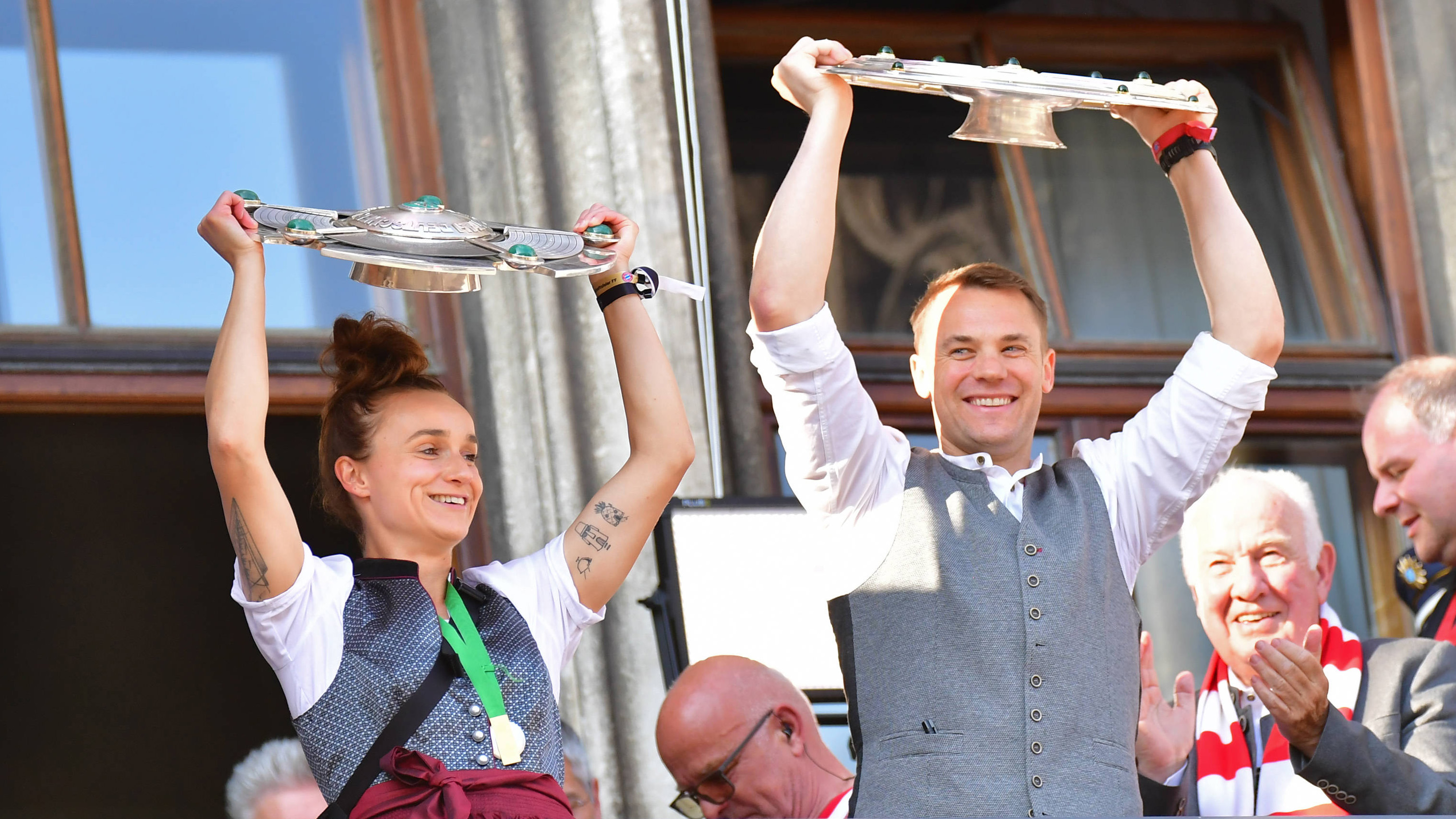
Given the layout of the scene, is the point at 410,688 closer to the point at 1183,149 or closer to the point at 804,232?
the point at 804,232

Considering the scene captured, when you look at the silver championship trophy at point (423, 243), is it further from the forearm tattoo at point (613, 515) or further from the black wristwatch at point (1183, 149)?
the black wristwatch at point (1183, 149)

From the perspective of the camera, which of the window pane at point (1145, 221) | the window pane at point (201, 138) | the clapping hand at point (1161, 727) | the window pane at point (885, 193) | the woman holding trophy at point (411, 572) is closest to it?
the woman holding trophy at point (411, 572)

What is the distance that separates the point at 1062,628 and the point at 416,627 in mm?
779

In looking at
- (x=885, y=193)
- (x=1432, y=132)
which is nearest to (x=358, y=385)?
(x=885, y=193)

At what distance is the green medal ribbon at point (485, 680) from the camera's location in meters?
2.15

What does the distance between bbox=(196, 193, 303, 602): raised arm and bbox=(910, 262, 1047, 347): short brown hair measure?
2.81ft

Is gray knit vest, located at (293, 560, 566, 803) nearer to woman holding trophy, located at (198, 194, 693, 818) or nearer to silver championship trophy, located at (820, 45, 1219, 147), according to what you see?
woman holding trophy, located at (198, 194, 693, 818)

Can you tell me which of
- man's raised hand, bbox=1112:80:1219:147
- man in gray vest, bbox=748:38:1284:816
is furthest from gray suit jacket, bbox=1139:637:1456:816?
man's raised hand, bbox=1112:80:1219:147

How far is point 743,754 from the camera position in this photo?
107 inches

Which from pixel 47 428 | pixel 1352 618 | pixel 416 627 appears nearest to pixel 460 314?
pixel 47 428

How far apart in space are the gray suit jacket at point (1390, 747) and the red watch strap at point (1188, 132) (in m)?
0.79

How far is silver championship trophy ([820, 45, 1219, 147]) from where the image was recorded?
7.44ft

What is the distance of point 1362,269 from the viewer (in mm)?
4363

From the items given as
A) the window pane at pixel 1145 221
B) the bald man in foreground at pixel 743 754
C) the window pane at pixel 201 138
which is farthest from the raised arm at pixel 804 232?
the window pane at pixel 1145 221
